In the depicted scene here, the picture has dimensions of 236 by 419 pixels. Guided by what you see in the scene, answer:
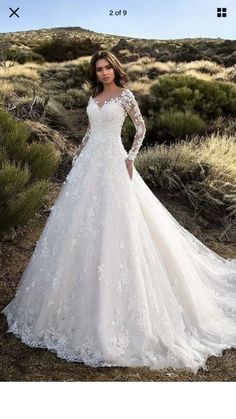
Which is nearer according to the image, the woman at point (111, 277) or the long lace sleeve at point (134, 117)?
the woman at point (111, 277)

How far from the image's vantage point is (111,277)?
3.85 meters

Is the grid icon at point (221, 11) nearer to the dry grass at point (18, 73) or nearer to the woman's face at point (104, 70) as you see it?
the woman's face at point (104, 70)

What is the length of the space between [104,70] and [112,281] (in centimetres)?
144

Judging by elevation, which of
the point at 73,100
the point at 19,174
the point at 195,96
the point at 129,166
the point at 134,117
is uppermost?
the point at 134,117

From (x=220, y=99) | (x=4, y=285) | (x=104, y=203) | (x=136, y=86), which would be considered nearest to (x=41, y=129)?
(x=4, y=285)

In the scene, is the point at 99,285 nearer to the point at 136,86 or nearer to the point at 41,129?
the point at 41,129

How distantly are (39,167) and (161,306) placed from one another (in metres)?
2.67

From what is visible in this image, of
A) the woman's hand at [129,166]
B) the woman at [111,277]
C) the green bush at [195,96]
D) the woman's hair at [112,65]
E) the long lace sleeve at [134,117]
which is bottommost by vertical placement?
the green bush at [195,96]

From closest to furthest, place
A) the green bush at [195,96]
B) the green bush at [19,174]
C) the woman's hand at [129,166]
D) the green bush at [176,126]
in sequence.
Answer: the woman's hand at [129,166]
the green bush at [19,174]
the green bush at [176,126]
the green bush at [195,96]

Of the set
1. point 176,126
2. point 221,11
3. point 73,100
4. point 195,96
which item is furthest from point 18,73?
point 221,11

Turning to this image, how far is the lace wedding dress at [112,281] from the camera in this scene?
379 cm

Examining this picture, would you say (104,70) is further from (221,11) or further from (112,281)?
(112,281)

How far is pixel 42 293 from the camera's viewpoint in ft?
13.4

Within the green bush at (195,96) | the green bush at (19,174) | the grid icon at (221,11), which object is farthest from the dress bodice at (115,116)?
the green bush at (195,96)
